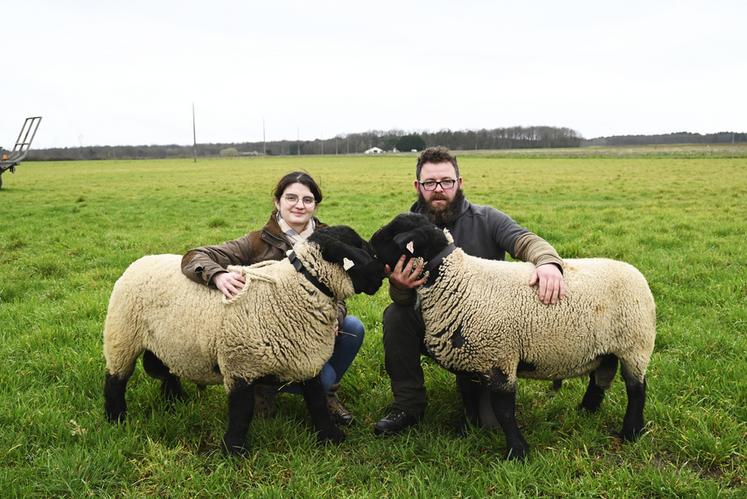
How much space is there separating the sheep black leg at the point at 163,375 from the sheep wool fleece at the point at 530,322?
6.60 feet

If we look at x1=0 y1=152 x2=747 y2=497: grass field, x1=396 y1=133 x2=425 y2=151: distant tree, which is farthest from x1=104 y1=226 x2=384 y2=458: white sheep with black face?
x1=396 y1=133 x2=425 y2=151: distant tree

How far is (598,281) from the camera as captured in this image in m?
3.33

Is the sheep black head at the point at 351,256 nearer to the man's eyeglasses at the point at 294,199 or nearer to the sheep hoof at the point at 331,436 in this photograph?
the man's eyeglasses at the point at 294,199

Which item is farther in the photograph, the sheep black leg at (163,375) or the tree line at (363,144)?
the tree line at (363,144)

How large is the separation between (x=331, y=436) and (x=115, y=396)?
61.6 inches

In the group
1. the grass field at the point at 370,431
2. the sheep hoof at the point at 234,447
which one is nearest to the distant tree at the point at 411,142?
the grass field at the point at 370,431

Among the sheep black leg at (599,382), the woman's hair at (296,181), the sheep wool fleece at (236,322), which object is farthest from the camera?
the woman's hair at (296,181)

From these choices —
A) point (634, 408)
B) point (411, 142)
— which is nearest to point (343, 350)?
point (634, 408)

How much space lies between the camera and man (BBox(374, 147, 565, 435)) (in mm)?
3314

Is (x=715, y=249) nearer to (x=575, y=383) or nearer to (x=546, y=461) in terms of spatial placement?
(x=575, y=383)

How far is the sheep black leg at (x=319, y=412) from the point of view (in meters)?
3.40

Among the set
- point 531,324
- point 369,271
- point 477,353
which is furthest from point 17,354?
point 531,324

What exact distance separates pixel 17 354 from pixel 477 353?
13.6 feet

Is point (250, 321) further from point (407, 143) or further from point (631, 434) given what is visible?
point (407, 143)
